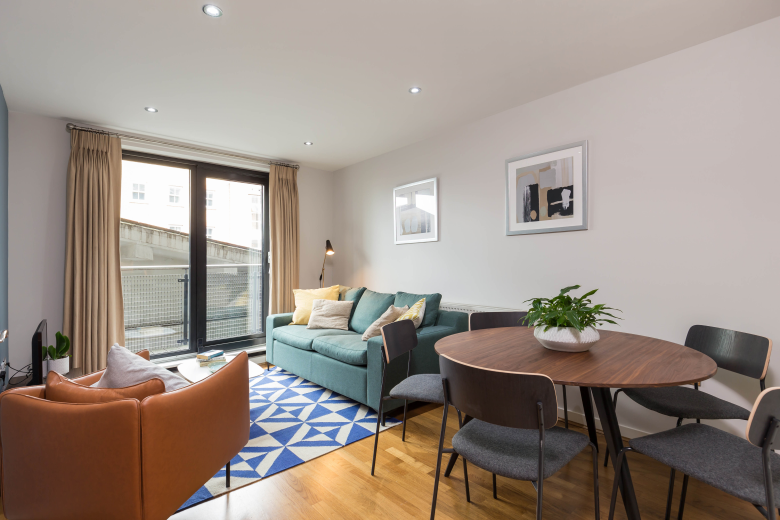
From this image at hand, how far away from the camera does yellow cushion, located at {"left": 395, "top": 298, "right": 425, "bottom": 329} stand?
11.1ft

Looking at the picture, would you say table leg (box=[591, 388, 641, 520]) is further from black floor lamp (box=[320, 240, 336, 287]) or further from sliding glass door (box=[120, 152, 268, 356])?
sliding glass door (box=[120, 152, 268, 356])

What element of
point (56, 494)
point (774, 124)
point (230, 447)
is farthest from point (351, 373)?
point (774, 124)

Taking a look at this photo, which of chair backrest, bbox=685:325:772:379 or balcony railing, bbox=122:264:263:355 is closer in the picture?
chair backrest, bbox=685:325:772:379

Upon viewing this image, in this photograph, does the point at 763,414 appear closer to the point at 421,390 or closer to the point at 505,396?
the point at 505,396

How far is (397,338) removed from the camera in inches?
95.5

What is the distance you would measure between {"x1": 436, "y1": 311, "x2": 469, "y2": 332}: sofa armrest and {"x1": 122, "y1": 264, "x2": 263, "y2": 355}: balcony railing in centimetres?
271

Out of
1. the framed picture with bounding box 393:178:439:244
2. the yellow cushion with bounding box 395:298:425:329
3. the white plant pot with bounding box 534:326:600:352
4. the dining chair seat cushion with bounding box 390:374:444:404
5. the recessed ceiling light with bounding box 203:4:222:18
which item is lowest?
the dining chair seat cushion with bounding box 390:374:444:404

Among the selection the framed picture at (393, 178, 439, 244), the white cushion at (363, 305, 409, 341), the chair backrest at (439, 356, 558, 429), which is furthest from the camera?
the framed picture at (393, 178, 439, 244)

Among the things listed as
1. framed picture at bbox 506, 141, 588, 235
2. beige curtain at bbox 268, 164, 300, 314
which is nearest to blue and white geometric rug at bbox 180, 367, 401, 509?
beige curtain at bbox 268, 164, 300, 314

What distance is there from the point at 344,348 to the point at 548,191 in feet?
7.18

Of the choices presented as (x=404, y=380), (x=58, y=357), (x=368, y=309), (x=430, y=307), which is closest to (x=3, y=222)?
(x=58, y=357)

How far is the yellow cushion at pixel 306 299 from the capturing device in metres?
4.44

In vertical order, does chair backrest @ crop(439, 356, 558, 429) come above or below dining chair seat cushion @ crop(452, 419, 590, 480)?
above

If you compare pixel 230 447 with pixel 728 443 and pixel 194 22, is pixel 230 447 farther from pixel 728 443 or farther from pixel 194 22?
pixel 194 22
